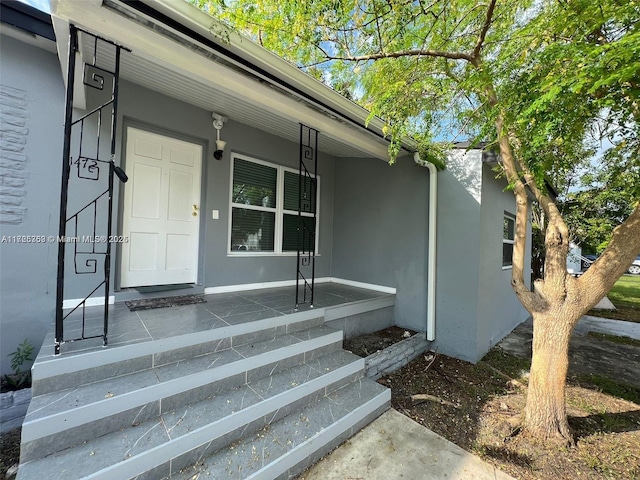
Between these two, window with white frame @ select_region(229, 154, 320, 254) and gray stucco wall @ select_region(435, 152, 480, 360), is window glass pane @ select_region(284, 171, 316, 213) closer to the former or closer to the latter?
window with white frame @ select_region(229, 154, 320, 254)

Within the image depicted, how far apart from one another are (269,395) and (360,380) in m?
1.03

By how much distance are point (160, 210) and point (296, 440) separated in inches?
124

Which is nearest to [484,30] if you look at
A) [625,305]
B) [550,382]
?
[550,382]

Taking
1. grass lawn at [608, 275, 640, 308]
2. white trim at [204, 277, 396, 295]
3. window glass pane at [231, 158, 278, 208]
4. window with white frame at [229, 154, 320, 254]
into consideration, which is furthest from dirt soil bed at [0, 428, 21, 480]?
grass lawn at [608, 275, 640, 308]

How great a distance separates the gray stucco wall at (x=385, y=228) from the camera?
4.36 metres

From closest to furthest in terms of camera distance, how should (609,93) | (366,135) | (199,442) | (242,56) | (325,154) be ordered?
(199,442) → (609,93) → (242,56) → (366,135) → (325,154)

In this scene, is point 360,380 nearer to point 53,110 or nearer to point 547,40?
point 547,40

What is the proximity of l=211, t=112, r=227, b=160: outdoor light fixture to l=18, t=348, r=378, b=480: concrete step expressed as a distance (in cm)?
304

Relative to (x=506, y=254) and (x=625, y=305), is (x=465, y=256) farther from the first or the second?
(x=625, y=305)

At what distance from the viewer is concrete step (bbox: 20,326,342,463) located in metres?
1.58

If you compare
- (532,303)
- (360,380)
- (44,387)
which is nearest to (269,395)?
(360,380)

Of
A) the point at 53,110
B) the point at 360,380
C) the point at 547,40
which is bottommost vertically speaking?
the point at 360,380

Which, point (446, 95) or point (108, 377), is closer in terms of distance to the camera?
point (108, 377)

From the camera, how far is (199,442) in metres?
1.78
